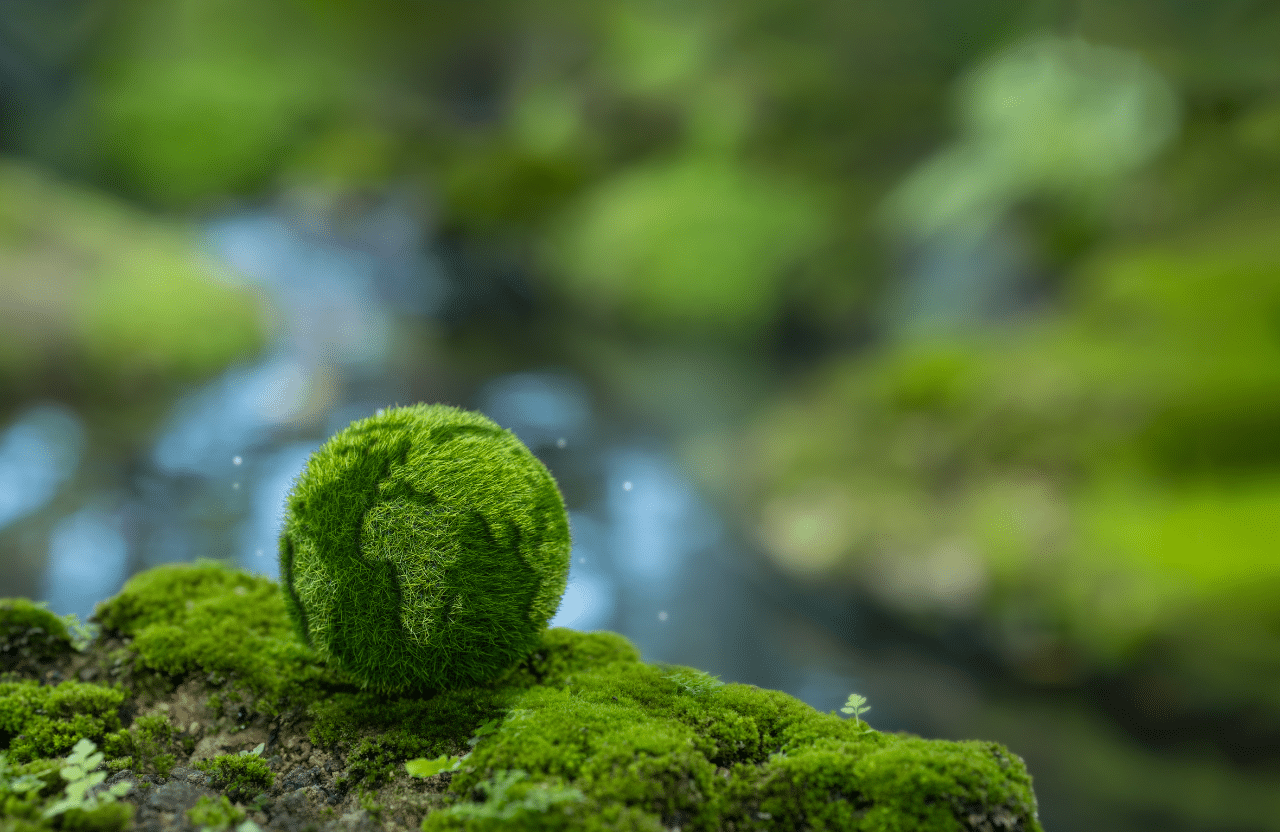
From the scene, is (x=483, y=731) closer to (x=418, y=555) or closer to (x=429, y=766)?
(x=429, y=766)

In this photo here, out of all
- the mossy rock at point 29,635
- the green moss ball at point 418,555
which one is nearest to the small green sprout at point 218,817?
the green moss ball at point 418,555

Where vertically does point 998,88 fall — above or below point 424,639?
above

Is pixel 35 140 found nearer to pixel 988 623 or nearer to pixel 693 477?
pixel 693 477

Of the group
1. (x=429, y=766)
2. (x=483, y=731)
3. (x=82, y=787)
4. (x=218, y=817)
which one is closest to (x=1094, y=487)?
(x=483, y=731)

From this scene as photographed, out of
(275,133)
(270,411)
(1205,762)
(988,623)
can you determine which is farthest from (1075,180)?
(275,133)

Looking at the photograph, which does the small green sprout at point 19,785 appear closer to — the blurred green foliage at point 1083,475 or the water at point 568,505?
the water at point 568,505

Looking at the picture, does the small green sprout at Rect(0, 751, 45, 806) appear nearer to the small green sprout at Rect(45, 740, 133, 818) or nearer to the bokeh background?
the small green sprout at Rect(45, 740, 133, 818)
